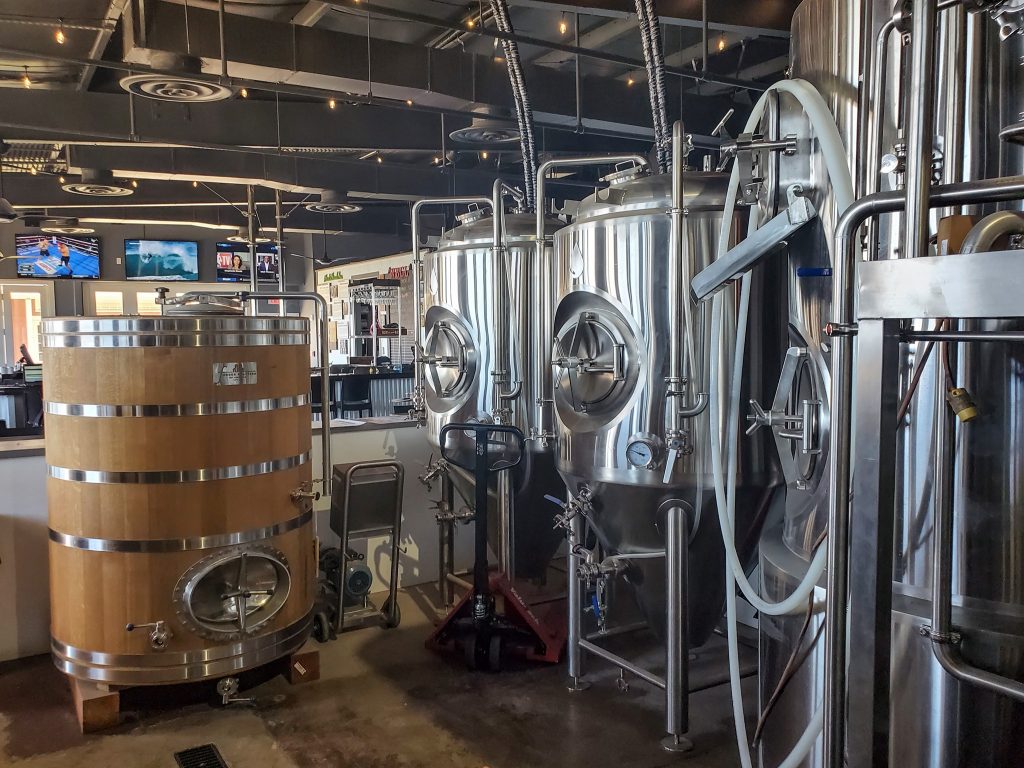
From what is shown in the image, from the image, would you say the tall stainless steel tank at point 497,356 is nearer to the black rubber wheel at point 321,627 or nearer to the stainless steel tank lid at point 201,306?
the black rubber wheel at point 321,627

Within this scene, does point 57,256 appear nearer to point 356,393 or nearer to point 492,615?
point 356,393

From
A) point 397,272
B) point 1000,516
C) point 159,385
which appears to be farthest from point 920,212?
point 397,272

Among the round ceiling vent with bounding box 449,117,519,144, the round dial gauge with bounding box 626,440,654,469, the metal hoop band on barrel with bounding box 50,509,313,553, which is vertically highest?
the round ceiling vent with bounding box 449,117,519,144

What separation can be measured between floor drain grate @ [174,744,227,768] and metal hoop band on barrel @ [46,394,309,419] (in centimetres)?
120

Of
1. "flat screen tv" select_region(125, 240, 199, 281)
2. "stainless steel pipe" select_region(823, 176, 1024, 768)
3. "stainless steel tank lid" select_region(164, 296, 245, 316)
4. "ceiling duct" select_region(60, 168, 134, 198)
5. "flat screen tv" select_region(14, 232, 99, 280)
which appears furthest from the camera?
"flat screen tv" select_region(125, 240, 199, 281)

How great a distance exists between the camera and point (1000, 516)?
150cm

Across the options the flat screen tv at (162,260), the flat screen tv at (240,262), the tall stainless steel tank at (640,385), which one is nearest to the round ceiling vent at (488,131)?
the tall stainless steel tank at (640,385)

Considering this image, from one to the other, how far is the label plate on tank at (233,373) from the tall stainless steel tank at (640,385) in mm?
1195

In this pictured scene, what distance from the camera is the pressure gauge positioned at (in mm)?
2691

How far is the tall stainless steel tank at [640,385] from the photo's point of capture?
2670mm

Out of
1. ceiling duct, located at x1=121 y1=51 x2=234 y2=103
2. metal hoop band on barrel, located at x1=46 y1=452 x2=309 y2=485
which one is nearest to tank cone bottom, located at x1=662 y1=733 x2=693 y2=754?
metal hoop band on barrel, located at x1=46 y1=452 x2=309 y2=485

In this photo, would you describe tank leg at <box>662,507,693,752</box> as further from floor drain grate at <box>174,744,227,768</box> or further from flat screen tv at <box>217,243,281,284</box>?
flat screen tv at <box>217,243,281,284</box>

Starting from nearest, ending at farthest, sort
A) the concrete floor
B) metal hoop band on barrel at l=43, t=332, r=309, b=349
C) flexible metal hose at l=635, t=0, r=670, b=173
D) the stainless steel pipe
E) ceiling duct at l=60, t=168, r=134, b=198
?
the stainless steel pipe, the concrete floor, metal hoop band on barrel at l=43, t=332, r=309, b=349, flexible metal hose at l=635, t=0, r=670, b=173, ceiling duct at l=60, t=168, r=134, b=198

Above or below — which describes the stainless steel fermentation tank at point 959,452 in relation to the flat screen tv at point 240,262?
below
